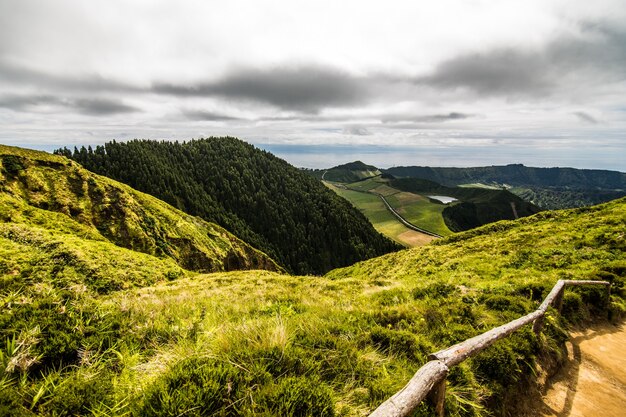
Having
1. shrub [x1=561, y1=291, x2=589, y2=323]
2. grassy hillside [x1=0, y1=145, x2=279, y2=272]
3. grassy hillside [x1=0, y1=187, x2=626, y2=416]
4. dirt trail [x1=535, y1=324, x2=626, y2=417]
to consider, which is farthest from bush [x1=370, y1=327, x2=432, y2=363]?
grassy hillside [x1=0, y1=145, x2=279, y2=272]

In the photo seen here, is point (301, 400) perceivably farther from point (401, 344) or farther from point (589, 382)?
point (589, 382)

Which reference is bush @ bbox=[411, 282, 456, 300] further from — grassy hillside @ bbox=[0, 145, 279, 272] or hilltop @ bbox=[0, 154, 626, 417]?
grassy hillside @ bbox=[0, 145, 279, 272]

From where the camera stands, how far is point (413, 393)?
13.1 ft

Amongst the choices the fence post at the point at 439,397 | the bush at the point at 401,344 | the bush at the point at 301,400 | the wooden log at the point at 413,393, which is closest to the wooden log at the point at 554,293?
the bush at the point at 401,344

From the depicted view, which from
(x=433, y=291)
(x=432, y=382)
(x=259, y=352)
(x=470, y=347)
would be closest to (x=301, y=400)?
(x=259, y=352)

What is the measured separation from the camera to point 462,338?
7.60 m

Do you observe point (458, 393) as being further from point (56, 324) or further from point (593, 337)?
point (593, 337)

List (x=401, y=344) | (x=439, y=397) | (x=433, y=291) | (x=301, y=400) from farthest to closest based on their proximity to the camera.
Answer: (x=433, y=291), (x=401, y=344), (x=439, y=397), (x=301, y=400)

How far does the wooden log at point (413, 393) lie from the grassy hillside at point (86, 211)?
32.5m

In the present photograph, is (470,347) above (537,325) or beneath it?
above

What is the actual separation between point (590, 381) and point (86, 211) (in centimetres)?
5833

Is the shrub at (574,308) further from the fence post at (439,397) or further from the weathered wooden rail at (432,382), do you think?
the fence post at (439,397)

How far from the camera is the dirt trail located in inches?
267

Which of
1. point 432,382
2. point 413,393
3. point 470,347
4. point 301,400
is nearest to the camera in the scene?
point 301,400
